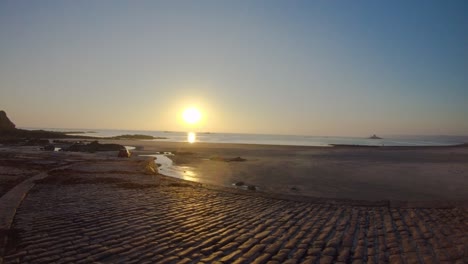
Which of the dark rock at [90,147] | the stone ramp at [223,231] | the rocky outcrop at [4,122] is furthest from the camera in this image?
the rocky outcrop at [4,122]

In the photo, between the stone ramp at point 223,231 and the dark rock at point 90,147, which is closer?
the stone ramp at point 223,231

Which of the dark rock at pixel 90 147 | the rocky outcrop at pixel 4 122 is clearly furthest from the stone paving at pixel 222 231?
the rocky outcrop at pixel 4 122

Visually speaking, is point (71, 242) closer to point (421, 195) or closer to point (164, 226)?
point (164, 226)

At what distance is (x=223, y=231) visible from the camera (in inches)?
320

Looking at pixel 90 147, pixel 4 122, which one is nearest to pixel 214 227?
pixel 90 147

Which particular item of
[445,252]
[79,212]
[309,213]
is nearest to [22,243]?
[79,212]

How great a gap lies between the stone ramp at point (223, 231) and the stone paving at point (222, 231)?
0.07 ft

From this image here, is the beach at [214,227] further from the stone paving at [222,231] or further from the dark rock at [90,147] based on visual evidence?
the dark rock at [90,147]

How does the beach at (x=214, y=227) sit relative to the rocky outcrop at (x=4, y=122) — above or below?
below

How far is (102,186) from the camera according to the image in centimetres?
1495

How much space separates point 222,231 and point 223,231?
25 millimetres

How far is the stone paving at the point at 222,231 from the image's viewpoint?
6.40 meters

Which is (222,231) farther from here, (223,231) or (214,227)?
(214,227)

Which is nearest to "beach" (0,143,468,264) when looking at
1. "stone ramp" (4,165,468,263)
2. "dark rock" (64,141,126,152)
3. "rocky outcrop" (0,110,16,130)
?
"stone ramp" (4,165,468,263)
